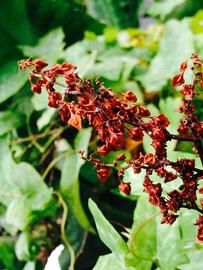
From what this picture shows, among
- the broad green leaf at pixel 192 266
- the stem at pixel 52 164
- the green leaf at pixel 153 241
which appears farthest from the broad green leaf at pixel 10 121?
the broad green leaf at pixel 192 266

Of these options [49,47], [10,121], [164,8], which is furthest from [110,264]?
[164,8]

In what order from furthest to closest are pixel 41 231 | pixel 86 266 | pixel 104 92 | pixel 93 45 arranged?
1. pixel 93 45
2. pixel 41 231
3. pixel 86 266
4. pixel 104 92

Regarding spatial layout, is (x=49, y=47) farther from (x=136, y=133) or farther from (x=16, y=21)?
(x=136, y=133)

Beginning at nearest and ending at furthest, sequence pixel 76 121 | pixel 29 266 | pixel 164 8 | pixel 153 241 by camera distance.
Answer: pixel 76 121 < pixel 153 241 < pixel 29 266 < pixel 164 8

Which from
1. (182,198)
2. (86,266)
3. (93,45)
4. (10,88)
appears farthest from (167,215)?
(93,45)

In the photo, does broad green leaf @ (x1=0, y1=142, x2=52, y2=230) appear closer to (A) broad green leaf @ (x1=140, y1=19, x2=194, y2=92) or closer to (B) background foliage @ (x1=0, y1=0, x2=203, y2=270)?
(B) background foliage @ (x1=0, y1=0, x2=203, y2=270)

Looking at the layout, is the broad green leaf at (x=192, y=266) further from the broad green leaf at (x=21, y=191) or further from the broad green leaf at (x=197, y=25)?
the broad green leaf at (x=197, y=25)

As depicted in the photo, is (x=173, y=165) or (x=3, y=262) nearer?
(x=173, y=165)

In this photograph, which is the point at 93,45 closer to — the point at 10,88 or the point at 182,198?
the point at 10,88
